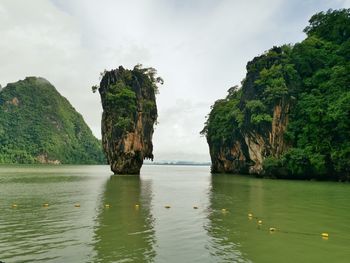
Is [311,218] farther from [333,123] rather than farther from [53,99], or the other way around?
[53,99]

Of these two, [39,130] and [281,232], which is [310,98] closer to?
[281,232]

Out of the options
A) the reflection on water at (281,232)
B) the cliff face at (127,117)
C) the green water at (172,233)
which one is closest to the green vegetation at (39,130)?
the cliff face at (127,117)

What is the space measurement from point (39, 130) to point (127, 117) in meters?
127

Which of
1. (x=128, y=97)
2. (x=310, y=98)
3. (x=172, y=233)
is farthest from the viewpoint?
(x=128, y=97)

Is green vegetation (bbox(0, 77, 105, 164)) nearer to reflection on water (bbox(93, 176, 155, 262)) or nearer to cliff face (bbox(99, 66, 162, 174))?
cliff face (bbox(99, 66, 162, 174))

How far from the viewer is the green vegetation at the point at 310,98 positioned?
37.7 meters

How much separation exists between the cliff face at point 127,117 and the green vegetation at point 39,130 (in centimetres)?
10034

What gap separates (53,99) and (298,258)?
199393mm

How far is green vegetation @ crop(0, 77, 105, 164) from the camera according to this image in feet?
497

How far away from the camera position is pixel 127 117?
52.6 meters

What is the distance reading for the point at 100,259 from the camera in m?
7.95

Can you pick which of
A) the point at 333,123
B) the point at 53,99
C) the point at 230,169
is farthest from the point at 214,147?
the point at 53,99

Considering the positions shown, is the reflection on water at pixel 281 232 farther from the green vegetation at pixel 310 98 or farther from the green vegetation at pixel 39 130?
the green vegetation at pixel 39 130

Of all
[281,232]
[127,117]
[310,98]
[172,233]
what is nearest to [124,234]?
[172,233]
